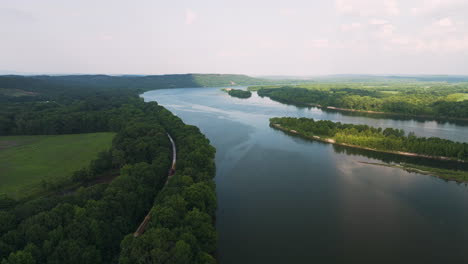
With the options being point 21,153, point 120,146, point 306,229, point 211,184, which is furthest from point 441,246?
point 21,153

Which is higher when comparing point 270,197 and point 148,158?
point 148,158

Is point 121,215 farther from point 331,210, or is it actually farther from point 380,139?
point 380,139

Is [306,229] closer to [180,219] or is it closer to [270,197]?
[270,197]

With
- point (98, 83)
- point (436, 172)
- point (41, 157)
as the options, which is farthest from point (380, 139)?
point (98, 83)

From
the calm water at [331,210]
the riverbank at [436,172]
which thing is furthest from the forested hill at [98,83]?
the riverbank at [436,172]

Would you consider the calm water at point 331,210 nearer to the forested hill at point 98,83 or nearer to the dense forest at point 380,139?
the dense forest at point 380,139

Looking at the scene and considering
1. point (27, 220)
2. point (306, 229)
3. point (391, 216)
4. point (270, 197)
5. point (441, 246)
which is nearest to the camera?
point (27, 220)
